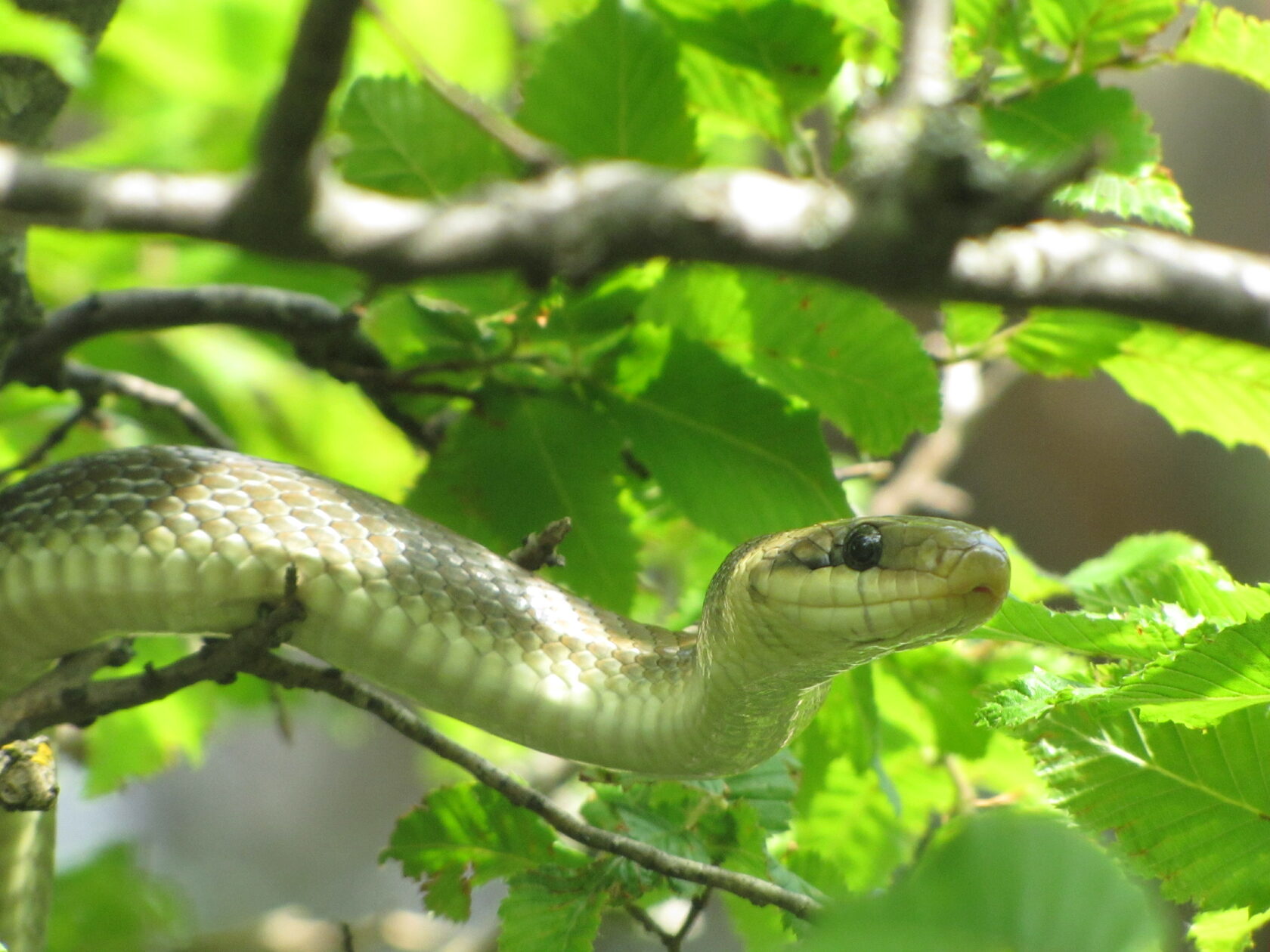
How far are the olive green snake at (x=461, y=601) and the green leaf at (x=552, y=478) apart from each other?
17 cm

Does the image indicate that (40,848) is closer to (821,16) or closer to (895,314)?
(895,314)

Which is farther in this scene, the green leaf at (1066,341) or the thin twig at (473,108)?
the green leaf at (1066,341)

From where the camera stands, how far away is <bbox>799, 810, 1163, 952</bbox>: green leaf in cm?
88

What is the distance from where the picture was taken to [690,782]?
2387mm

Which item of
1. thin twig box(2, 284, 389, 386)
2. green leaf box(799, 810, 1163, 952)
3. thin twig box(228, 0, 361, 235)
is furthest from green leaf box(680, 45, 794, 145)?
green leaf box(799, 810, 1163, 952)

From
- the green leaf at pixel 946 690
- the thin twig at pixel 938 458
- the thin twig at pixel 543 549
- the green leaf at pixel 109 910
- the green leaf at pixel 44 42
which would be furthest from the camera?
the thin twig at pixel 938 458

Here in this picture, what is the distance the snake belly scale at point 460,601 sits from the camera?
2121 mm

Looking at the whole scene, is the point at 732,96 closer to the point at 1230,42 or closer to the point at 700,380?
the point at 700,380

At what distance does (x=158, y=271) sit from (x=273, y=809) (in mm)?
11481

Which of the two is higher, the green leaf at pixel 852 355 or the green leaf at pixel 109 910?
the green leaf at pixel 852 355

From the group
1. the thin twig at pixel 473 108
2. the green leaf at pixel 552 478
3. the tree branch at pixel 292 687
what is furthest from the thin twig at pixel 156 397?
the thin twig at pixel 473 108

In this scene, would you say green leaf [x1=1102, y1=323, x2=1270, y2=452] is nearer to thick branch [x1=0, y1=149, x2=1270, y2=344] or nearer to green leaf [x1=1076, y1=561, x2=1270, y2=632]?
green leaf [x1=1076, y1=561, x2=1270, y2=632]

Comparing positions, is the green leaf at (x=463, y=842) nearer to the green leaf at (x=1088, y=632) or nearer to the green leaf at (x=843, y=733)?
the green leaf at (x=843, y=733)

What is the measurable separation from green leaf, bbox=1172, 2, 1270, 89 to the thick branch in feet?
4.04
